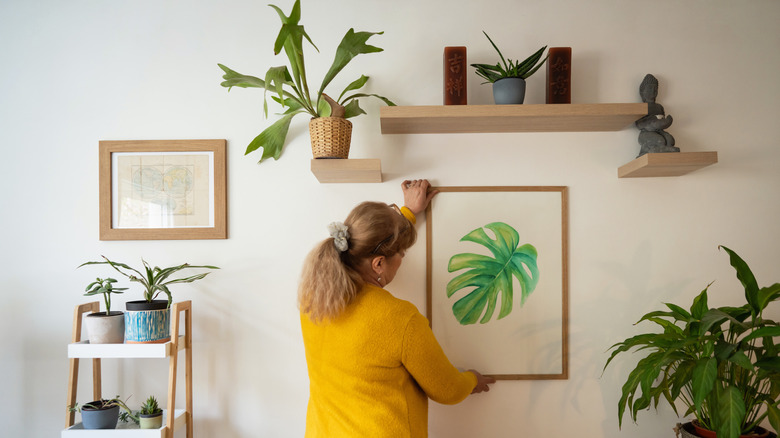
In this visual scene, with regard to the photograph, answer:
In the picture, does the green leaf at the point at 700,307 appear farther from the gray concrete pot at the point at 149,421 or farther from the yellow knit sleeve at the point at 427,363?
the gray concrete pot at the point at 149,421

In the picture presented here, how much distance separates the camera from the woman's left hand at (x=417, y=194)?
1925 mm

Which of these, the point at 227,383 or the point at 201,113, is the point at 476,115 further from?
the point at 227,383

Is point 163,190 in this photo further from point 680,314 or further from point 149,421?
point 680,314

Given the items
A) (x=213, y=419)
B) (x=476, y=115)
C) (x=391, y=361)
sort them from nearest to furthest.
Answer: (x=391, y=361) → (x=476, y=115) → (x=213, y=419)

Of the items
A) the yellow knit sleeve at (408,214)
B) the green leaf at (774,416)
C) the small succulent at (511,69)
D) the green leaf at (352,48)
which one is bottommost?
the green leaf at (774,416)

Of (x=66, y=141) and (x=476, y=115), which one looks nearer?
(x=476, y=115)

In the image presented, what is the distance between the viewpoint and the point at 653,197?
6.57ft

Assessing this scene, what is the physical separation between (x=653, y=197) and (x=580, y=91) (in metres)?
0.53

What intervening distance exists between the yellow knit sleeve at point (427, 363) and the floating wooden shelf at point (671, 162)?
3.35ft

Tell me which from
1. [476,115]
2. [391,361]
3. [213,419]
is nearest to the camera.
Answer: [391,361]

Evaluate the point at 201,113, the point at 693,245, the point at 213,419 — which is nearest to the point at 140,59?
the point at 201,113

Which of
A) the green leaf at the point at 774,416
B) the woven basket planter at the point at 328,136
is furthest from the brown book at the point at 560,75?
the green leaf at the point at 774,416

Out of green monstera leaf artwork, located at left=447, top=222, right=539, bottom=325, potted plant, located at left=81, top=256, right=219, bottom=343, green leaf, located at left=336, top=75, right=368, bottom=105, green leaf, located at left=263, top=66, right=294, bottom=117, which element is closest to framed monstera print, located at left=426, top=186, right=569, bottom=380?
green monstera leaf artwork, located at left=447, top=222, right=539, bottom=325

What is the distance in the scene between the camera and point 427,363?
4.71 feet
